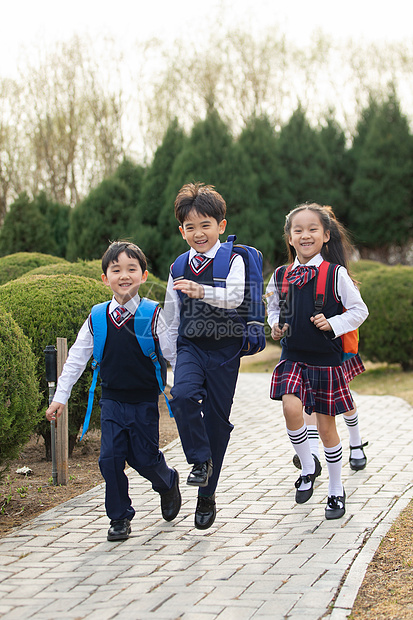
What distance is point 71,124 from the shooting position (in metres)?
32.1

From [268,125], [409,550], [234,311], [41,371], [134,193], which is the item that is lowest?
[409,550]

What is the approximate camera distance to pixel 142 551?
3.76 meters

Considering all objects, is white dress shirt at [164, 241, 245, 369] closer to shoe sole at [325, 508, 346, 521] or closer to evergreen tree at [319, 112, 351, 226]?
shoe sole at [325, 508, 346, 521]

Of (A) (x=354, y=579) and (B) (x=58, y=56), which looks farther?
(B) (x=58, y=56)

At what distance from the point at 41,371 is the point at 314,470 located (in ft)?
8.49

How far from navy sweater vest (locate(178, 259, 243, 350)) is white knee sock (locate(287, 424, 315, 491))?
95 cm

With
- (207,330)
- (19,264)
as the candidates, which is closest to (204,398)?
(207,330)

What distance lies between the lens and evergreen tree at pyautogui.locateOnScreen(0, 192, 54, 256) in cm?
1956

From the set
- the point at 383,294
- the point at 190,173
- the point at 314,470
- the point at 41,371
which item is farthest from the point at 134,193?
the point at 314,470

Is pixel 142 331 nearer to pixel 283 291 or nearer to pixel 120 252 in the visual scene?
pixel 120 252

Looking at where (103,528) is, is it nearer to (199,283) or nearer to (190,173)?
(199,283)

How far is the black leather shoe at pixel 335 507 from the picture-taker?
13.9ft

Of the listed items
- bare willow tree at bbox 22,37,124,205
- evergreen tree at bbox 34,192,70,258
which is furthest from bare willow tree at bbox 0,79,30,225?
evergreen tree at bbox 34,192,70,258

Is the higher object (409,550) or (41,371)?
(41,371)
